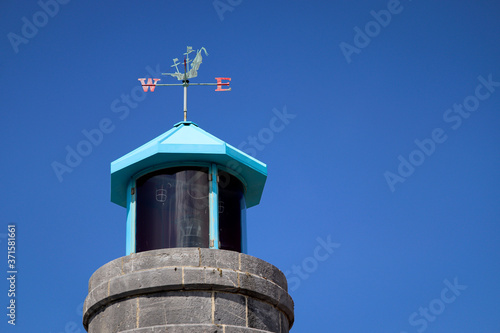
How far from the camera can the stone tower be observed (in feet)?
35.5

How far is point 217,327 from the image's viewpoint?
10.7 metres

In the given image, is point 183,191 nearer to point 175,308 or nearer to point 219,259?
point 219,259

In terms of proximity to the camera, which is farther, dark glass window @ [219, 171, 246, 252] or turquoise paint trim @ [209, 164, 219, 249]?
dark glass window @ [219, 171, 246, 252]

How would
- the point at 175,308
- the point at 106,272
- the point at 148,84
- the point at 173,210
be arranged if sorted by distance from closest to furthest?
the point at 175,308 → the point at 106,272 → the point at 173,210 → the point at 148,84

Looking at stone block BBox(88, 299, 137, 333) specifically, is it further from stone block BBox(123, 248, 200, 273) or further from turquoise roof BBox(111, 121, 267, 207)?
turquoise roof BBox(111, 121, 267, 207)

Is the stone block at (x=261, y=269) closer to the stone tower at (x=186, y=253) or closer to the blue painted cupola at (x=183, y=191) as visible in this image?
the stone tower at (x=186, y=253)

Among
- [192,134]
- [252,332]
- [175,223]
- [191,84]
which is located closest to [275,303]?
[252,332]

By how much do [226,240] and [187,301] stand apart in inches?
59.4

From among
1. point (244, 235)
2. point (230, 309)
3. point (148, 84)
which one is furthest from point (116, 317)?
point (148, 84)

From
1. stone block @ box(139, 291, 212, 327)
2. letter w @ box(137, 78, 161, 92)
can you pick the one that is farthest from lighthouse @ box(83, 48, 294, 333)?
letter w @ box(137, 78, 161, 92)

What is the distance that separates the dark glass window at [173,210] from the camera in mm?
11758

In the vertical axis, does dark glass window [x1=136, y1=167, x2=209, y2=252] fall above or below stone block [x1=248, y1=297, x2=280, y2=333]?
above

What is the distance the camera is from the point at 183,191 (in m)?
12.0

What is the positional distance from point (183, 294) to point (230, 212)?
1917 millimetres
